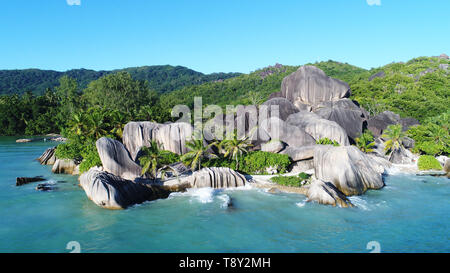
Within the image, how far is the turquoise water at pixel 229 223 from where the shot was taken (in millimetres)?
14281

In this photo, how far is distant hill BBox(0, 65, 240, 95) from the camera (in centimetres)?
12912

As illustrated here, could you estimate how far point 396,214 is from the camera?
1783 cm

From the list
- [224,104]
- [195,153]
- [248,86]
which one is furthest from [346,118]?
[248,86]

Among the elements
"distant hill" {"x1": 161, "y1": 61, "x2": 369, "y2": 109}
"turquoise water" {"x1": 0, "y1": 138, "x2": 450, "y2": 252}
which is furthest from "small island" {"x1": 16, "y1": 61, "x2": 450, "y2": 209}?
"distant hill" {"x1": 161, "y1": 61, "x2": 369, "y2": 109}

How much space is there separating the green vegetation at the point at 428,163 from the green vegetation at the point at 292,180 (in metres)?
12.8

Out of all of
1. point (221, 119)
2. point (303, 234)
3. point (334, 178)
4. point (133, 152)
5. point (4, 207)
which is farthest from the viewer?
point (221, 119)

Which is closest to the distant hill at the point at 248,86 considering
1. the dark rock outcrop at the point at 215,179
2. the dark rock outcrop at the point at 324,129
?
the dark rock outcrop at the point at 324,129

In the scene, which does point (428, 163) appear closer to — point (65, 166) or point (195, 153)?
point (195, 153)

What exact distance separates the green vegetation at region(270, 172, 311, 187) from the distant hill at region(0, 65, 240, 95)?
109 metres

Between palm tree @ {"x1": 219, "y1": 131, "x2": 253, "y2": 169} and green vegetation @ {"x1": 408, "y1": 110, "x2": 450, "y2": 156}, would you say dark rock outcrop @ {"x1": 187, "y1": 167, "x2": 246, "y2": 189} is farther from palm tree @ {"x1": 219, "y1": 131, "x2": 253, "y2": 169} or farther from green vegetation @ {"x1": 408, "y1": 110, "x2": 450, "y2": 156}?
green vegetation @ {"x1": 408, "y1": 110, "x2": 450, "y2": 156}

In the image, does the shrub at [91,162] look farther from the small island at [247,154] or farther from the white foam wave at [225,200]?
the white foam wave at [225,200]
